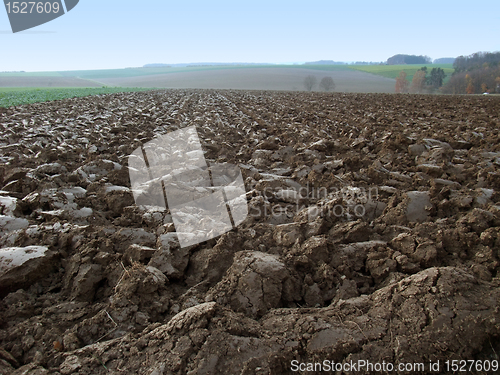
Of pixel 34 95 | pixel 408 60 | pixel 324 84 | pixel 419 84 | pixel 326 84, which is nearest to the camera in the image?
pixel 34 95

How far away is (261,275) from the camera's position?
1889 mm

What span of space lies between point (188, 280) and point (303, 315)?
0.84 metres

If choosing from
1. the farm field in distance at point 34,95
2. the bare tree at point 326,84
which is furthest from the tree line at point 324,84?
the farm field in distance at point 34,95

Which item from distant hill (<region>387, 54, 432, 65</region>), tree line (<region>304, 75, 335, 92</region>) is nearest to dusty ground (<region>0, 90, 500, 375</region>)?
tree line (<region>304, 75, 335, 92</region>)

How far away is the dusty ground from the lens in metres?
1.38

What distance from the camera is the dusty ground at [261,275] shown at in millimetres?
1385

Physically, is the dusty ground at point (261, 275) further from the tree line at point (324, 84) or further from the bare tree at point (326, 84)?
the tree line at point (324, 84)

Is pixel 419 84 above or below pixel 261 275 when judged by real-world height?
below

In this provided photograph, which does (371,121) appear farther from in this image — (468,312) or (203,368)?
(203,368)

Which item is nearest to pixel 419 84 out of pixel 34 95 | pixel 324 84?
pixel 324 84

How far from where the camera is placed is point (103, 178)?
12.0ft

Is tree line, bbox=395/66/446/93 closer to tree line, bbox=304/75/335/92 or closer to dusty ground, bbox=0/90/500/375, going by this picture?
tree line, bbox=304/75/335/92

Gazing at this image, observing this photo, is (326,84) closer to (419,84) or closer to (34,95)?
(419,84)

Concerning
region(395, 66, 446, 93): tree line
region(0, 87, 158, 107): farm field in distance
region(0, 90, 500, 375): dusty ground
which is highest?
region(0, 90, 500, 375): dusty ground
